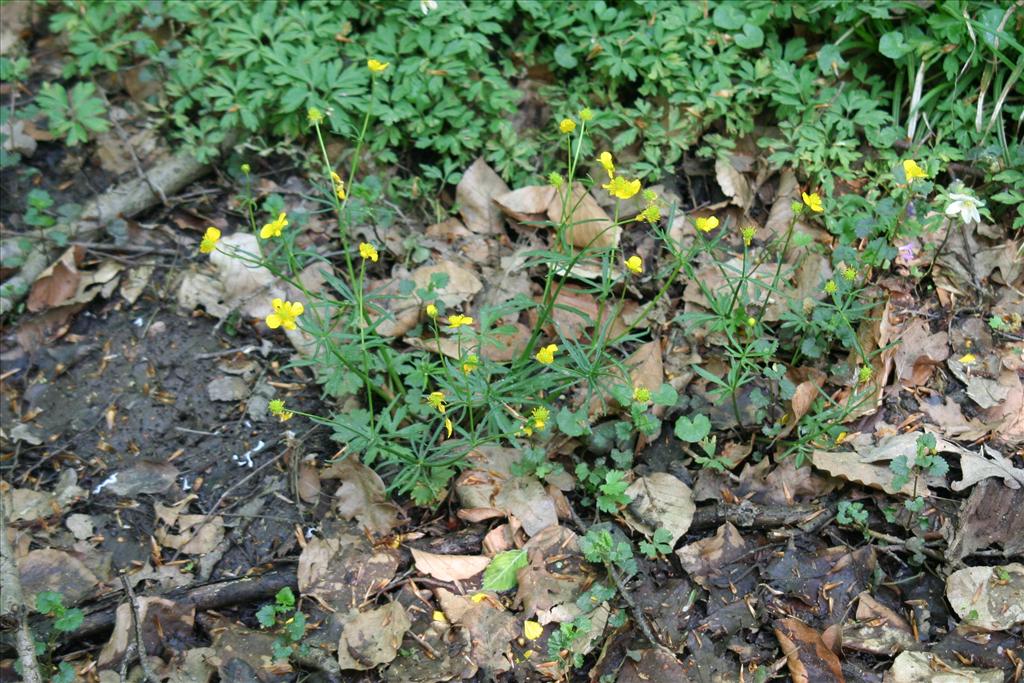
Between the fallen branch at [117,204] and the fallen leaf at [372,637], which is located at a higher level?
the fallen branch at [117,204]

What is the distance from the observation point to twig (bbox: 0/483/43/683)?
7.32 ft

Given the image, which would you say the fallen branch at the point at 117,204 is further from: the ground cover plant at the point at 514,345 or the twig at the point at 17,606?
the twig at the point at 17,606

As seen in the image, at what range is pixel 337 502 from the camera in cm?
282

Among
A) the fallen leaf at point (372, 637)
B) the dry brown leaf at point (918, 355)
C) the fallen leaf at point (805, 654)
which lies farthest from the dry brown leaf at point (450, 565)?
the dry brown leaf at point (918, 355)

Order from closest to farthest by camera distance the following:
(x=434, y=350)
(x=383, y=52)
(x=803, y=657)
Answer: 1. (x=803, y=657)
2. (x=434, y=350)
3. (x=383, y=52)

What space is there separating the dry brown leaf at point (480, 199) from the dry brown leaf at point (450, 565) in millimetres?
1413

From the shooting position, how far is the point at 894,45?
10.7 ft

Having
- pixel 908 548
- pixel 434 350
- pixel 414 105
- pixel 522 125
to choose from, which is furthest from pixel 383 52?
pixel 908 548

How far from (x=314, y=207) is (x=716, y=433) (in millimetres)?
1965

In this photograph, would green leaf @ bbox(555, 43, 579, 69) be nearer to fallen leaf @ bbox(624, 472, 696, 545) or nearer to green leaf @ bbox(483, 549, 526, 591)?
fallen leaf @ bbox(624, 472, 696, 545)

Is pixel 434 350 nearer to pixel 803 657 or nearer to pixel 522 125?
pixel 522 125

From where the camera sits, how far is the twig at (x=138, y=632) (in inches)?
93.0

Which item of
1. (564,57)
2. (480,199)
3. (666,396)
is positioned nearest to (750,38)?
(564,57)

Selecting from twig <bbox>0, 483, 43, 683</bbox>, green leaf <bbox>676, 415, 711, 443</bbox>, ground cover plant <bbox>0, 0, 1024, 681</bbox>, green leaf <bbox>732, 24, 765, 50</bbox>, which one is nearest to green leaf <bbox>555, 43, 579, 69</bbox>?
ground cover plant <bbox>0, 0, 1024, 681</bbox>
